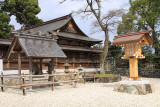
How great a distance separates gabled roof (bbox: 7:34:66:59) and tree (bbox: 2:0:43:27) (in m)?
23.2

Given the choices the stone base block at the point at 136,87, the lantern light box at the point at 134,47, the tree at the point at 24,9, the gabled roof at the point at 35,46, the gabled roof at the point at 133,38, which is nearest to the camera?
the stone base block at the point at 136,87

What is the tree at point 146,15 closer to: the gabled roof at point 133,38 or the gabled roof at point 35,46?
the gabled roof at point 133,38

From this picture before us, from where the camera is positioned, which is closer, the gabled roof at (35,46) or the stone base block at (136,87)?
the stone base block at (136,87)

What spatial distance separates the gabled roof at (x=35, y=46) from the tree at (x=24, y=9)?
2323 centimetres

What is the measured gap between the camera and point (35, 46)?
10.7m

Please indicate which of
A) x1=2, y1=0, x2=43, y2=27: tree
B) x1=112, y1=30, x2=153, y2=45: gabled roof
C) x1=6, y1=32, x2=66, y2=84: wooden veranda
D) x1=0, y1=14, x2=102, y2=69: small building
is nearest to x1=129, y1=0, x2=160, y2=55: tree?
x1=0, y1=14, x2=102, y2=69: small building

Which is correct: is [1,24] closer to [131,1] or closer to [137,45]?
[131,1]

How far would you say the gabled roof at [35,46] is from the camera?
32.9 ft

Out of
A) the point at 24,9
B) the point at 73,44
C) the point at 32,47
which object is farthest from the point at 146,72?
the point at 24,9

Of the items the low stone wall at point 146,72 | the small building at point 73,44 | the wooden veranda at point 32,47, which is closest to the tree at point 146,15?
the low stone wall at point 146,72

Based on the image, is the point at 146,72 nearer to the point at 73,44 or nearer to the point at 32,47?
the point at 73,44

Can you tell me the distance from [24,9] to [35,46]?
25776mm

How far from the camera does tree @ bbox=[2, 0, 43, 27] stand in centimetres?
3244

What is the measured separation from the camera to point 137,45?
10.0 meters
